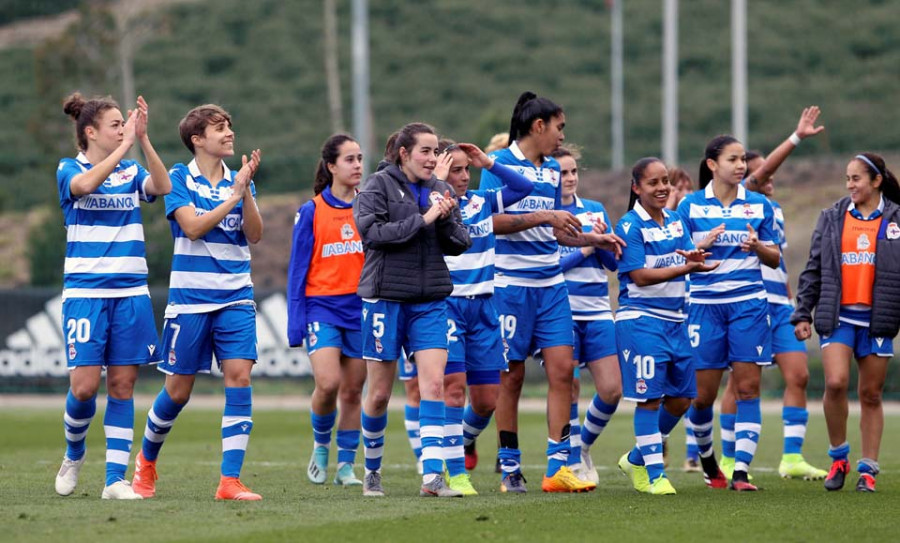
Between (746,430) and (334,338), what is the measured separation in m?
2.87

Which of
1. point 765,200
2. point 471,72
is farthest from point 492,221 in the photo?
point 471,72

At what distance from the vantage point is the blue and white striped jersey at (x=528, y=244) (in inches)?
371

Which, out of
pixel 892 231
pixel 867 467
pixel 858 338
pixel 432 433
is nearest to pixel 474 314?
pixel 432 433

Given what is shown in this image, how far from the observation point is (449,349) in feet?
29.4

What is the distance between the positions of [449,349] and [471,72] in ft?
178

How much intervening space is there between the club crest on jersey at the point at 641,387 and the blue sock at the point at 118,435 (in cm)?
313

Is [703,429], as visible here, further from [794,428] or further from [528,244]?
[528,244]

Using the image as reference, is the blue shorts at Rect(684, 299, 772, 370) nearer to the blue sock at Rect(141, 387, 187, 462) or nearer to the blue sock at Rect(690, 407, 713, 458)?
the blue sock at Rect(690, 407, 713, 458)

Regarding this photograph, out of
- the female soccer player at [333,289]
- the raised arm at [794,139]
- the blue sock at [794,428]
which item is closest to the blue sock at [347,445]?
the female soccer player at [333,289]

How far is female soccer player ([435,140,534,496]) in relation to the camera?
8.86 metres

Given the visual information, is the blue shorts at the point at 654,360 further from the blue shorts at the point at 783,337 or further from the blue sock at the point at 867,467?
the blue shorts at the point at 783,337

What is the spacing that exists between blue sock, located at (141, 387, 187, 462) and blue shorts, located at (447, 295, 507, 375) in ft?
5.77

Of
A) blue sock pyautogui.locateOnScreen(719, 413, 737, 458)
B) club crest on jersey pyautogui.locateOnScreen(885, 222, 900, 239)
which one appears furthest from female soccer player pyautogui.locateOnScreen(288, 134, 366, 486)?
club crest on jersey pyautogui.locateOnScreen(885, 222, 900, 239)

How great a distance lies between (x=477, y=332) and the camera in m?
9.10
